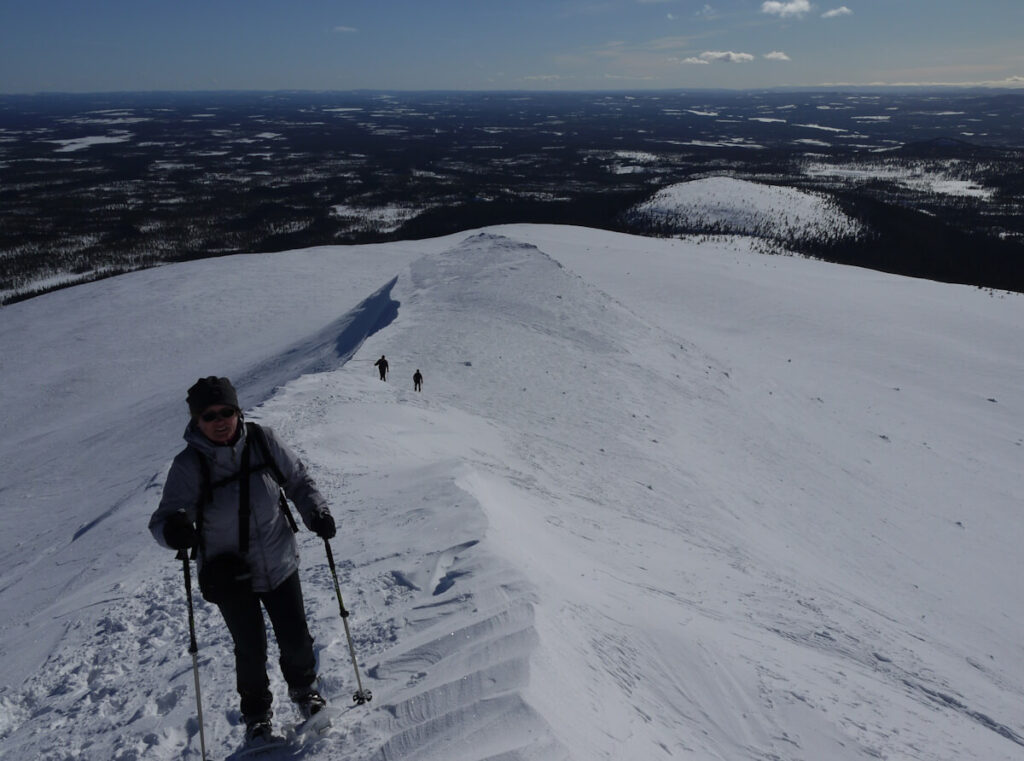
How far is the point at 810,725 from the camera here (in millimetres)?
5875

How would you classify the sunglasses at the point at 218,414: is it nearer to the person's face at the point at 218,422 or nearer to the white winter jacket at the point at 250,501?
the person's face at the point at 218,422

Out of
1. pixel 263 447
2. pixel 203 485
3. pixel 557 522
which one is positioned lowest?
pixel 557 522

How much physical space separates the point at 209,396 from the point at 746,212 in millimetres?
104441

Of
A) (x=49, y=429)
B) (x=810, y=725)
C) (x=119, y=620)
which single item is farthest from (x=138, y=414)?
(x=810, y=725)

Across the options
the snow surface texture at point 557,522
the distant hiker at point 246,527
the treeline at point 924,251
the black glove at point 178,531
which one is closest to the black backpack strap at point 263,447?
the distant hiker at point 246,527

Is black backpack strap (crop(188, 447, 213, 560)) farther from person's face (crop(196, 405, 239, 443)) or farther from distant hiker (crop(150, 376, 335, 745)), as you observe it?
person's face (crop(196, 405, 239, 443))

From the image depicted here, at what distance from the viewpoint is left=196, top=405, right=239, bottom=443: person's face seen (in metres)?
3.70

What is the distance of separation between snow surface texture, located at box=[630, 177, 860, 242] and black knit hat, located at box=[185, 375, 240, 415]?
95.7 metres

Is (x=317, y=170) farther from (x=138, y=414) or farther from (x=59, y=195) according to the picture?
(x=138, y=414)

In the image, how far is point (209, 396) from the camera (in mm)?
3701

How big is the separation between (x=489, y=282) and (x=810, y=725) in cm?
2266

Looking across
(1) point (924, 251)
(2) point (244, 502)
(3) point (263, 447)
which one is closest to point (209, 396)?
(3) point (263, 447)

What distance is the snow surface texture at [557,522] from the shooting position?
5066 millimetres

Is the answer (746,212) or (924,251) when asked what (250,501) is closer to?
(746,212)
